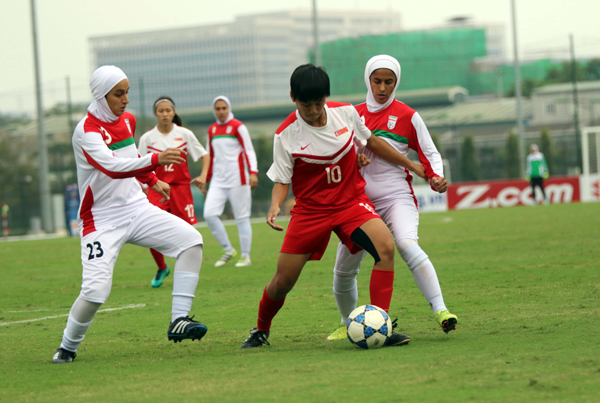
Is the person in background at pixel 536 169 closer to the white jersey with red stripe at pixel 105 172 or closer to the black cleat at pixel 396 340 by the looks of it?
the black cleat at pixel 396 340

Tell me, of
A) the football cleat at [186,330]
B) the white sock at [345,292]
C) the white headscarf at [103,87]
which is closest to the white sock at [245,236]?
the white sock at [345,292]

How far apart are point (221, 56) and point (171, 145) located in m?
159

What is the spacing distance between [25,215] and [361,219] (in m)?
27.2

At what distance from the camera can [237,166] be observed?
1257cm

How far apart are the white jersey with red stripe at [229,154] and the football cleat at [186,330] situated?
7068 mm

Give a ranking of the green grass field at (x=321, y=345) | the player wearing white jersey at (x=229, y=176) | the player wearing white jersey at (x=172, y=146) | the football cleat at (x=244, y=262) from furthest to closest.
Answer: the player wearing white jersey at (x=229, y=176) < the football cleat at (x=244, y=262) < the player wearing white jersey at (x=172, y=146) < the green grass field at (x=321, y=345)

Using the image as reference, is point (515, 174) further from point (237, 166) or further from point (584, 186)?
point (237, 166)

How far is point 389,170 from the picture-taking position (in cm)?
609

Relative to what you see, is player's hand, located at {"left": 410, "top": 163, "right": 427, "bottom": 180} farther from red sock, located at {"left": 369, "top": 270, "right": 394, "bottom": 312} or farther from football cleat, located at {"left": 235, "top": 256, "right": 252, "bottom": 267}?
football cleat, located at {"left": 235, "top": 256, "right": 252, "bottom": 267}

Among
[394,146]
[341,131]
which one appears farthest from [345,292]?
[341,131]

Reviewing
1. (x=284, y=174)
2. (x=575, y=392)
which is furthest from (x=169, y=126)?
→ (x=575, y=392)

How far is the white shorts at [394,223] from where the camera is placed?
590 centimetres

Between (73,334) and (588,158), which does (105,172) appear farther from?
(588,158)

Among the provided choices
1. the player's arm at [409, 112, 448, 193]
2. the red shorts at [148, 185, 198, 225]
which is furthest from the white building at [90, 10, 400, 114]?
the player's arm at [409, 112, 448, 193]
